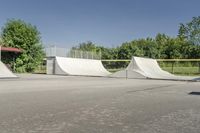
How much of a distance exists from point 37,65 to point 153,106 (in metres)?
28.5

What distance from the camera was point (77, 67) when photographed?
34312 mm

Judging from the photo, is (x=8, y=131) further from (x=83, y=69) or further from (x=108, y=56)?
(x=108, y=56)

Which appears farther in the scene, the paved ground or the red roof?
the red roof

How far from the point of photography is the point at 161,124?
20.2 ft

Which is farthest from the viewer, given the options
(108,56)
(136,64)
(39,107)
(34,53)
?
(108,56)

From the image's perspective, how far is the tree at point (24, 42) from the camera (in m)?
34.3

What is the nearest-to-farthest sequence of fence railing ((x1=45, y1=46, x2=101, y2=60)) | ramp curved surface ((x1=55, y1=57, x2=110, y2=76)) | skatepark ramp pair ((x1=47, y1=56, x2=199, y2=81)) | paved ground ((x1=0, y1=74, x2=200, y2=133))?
paved ground ((x1=0, y1=74, x2=200, y2=133)) → skatepark ramp pair ((x1=47, y1=56, x2=199, y2=81)) → ramp curved surface ((x1=55, y1=57, x2=110, y2=76)) → fence railing ((x1=45, y1=46, x2=101, y2=60))

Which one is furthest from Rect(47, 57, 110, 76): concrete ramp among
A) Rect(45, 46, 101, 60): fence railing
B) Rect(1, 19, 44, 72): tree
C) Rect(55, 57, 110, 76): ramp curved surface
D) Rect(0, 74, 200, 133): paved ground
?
Rect(0, 74, 200, 133): paved ground

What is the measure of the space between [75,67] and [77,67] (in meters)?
Result: 0.34

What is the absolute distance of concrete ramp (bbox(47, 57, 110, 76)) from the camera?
3193 centimetres

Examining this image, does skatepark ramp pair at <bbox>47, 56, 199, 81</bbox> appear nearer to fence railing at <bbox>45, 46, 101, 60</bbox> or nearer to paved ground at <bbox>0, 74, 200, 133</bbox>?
fence railing at <bbox>45, 46, 101, 60</bbox>

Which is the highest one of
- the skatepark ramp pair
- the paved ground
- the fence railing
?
the fence railing

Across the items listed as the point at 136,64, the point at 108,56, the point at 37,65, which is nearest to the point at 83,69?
the point at 37,65

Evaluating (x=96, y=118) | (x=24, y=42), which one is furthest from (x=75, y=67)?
(x=96, y=118)
